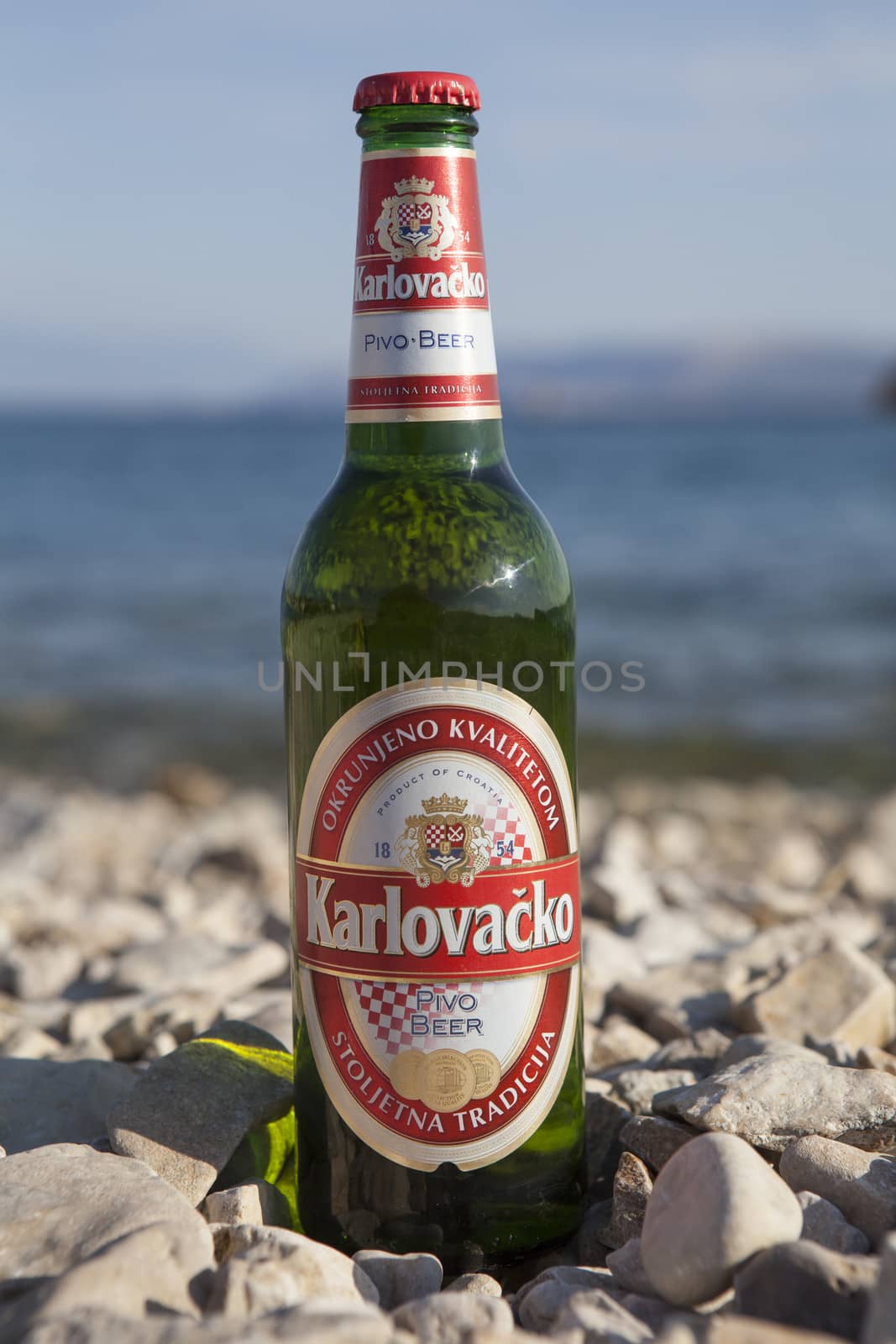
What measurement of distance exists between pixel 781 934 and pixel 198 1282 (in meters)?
2.39

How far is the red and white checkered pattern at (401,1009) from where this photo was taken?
8.18 ft

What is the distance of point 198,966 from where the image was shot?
3.97 metres

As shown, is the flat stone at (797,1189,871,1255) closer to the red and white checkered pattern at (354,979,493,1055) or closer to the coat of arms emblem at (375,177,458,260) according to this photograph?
the red and white checkered pattern at (354,979,493,1055)

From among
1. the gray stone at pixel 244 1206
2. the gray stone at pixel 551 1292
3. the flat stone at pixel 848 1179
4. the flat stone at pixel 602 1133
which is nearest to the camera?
the gray stone at pixel 551 1292

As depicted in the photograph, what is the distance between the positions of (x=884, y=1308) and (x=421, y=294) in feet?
5.91

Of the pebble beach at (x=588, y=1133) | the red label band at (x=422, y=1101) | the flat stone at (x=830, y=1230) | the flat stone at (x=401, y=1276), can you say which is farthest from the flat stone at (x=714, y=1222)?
the red label band at (x=422, y=1101)

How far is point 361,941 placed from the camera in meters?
2.51

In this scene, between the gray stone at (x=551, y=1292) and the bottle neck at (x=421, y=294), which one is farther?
the bottle neck at (x=421, y=294)

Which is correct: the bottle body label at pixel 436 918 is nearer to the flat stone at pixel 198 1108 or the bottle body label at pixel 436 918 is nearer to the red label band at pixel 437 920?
the red label band at pixel 437 920

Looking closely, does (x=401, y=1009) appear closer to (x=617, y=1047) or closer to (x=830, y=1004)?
(x=617, y=1047)

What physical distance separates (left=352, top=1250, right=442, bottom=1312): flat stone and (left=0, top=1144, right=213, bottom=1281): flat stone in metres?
0.33

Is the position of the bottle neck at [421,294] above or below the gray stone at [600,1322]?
above

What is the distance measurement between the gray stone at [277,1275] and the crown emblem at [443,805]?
73 cm

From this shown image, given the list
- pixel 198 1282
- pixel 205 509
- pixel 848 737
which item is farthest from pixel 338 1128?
pixel 205 509
